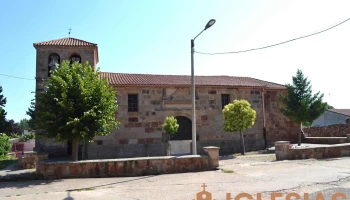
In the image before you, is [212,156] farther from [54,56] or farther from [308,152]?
[54,56]

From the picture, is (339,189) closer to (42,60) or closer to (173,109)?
(173,109)

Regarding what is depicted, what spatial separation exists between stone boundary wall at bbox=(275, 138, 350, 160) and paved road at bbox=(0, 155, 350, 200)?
2.41 metres

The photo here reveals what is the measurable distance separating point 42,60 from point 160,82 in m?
7.72

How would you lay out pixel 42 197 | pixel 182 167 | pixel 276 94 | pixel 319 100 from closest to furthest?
pixel 42 197 < pixel 182 167 < pixel 319 100 < pixel 276 94

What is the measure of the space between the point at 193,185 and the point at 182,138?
34.1ft

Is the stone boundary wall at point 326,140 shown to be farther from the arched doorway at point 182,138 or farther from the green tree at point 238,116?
the arched doorway at point 182,138

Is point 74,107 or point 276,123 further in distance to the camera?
point 276,123

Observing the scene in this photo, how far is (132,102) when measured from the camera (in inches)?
720

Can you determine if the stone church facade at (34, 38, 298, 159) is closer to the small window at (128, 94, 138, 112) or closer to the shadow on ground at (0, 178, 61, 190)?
Result: the small window at (128, 94, 138, 112)

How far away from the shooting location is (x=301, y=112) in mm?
19016

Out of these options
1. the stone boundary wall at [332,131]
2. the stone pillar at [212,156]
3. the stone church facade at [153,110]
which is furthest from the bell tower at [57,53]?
the stone boundary wall at [332,131]

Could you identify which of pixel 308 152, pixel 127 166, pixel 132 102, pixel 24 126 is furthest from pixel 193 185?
pixel 24 126

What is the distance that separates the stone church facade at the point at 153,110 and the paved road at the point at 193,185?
7809 mm

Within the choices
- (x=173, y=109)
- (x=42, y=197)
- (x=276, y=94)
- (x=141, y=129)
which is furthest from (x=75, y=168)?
(x=276, y=94)
